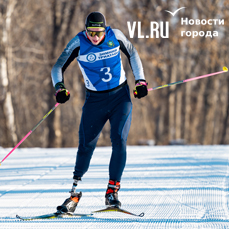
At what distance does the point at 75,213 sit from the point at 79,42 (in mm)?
1483

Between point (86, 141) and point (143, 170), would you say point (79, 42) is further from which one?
point (143, 170)

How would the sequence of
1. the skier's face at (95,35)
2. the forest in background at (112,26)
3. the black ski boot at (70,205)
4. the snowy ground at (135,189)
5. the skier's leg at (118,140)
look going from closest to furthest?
the snowy ground at (135,189)
the black ski boot at (70,205)
the skier's face at (95,35)
the skier's leg at (118,140)
the forest in background at (112,26)

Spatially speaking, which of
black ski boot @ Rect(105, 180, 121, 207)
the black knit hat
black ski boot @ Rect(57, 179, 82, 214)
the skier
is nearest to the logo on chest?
the skier

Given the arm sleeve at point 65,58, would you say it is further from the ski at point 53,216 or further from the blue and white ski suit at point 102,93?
the ski at point 53,216

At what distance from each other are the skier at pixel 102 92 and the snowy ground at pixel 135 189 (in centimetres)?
37

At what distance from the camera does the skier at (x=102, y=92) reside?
392 cm

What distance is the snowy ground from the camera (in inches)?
139

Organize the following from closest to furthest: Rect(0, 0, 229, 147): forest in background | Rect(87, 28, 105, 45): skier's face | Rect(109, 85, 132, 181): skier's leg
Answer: Rect(87, 28, 105, 45): skier's face → Rect(109, 85, 132, 181): skier's leg → Rect(0, 0, 229, 147): forest in background

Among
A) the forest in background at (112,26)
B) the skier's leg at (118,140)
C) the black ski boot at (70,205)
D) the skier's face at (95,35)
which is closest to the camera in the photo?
the black ski boot at (70,205)

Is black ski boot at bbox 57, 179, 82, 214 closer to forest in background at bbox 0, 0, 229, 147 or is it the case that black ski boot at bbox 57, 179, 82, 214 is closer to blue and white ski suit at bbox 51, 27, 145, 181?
blue and white ski suit at bbox 51, 27, 145, 181

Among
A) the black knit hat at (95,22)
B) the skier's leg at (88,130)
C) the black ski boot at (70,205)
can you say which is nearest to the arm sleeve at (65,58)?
the black knit hat at (95,22)

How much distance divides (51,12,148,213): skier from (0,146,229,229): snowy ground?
1.21 ft

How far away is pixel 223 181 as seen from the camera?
518 cm

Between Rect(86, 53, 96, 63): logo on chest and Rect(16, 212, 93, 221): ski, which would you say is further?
Rect(86, 53, 96, 63): logo on chest
